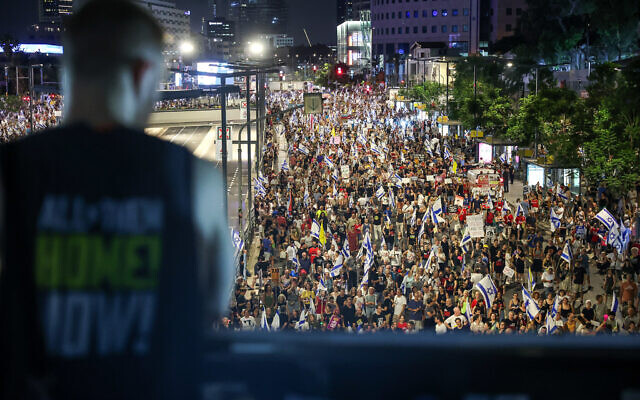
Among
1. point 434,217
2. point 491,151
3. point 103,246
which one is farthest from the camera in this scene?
point 491,151

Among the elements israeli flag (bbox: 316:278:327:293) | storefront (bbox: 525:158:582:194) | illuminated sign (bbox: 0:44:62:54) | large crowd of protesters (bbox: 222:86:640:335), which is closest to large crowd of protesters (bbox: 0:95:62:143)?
large crowd of protesters (bbox: 222:86:640:335)

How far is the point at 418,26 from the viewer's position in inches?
6604

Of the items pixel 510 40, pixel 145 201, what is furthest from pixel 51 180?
pixel 510 40

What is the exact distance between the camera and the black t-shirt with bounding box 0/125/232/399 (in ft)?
6.49

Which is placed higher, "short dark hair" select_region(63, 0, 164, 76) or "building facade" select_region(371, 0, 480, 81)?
"building facade" select_region(371, 0, 480, 81)

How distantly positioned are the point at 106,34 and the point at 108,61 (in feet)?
0.23

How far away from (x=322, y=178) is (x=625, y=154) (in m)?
15.2

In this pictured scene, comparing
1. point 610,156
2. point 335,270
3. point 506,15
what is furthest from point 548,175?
point 506,15

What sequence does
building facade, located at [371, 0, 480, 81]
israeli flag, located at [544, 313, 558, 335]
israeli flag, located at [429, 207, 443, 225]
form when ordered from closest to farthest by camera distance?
1. israeli flag, located at [544, 313, 558, 335]
2. israeli flag, located at [429, 207, 443, 225]
3. building facade, located at [371, 0, 480, 81]

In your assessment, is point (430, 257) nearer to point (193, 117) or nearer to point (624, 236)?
point (624, 236)

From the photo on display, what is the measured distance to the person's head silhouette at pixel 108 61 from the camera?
211 centimetres

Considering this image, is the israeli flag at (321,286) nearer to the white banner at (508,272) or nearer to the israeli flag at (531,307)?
the white banner at (508,272)

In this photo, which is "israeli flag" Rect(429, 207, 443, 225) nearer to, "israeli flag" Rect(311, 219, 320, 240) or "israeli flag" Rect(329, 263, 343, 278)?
"israeli flag" Rect(311, 219, 320, 240)

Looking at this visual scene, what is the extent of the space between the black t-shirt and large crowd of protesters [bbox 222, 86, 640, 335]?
201 inches
